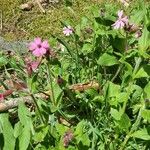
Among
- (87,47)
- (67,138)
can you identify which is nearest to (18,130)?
(67,138)

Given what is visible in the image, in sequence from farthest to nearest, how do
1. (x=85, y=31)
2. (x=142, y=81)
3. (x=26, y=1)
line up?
(x=26, y=1), (x=85, y=31), (x=142, y=81)

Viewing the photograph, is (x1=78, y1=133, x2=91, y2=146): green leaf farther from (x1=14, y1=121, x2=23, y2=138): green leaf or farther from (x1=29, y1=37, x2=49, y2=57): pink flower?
(x1=29, y1=37, x2=49, y2=57): pink flower

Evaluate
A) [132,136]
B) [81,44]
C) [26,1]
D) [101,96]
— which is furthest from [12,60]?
[26,1]

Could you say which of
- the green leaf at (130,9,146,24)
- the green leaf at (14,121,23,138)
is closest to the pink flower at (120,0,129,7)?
the green leaf at (130,9,146,24)

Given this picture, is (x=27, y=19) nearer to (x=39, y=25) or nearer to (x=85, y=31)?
(x=39, y=25)

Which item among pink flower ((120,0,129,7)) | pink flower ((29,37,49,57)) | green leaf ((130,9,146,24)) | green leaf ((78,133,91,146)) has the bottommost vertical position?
green leaf ((78,133,91,146))

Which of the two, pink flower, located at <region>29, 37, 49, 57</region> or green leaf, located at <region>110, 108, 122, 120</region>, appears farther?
green leaf, located at <region>110, 108, 122, 120</region>
